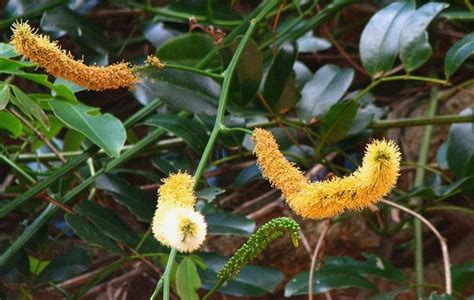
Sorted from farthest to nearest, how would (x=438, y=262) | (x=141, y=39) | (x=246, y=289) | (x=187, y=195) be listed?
(x=141, y=39), (x=438, y=262), (x=246, y=289), (x=187, y=195)

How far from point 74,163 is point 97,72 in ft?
1.09

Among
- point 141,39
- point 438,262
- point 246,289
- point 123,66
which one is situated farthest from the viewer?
point 141,39

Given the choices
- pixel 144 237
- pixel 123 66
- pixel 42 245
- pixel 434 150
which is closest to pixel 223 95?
pixel 123 66

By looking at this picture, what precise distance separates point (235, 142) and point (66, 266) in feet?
0.91

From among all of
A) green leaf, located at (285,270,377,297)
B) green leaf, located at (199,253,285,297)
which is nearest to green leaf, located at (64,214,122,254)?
green leaf, located at (199,253,285,297)

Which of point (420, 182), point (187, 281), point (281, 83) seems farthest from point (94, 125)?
point (420, 182)

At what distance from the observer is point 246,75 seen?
3.06 ft

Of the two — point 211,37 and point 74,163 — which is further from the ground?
point 211,37

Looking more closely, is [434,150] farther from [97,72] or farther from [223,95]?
[97,72]

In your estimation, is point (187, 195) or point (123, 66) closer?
point (187, 195)

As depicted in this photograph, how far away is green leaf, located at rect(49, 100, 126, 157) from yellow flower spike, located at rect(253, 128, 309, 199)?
0.16 meters

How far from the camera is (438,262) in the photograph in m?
1.23

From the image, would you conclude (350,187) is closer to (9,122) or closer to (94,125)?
(94,125)

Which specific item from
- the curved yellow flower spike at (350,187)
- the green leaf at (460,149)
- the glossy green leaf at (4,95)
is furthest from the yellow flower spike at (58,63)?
the green leaf at (460,149)
